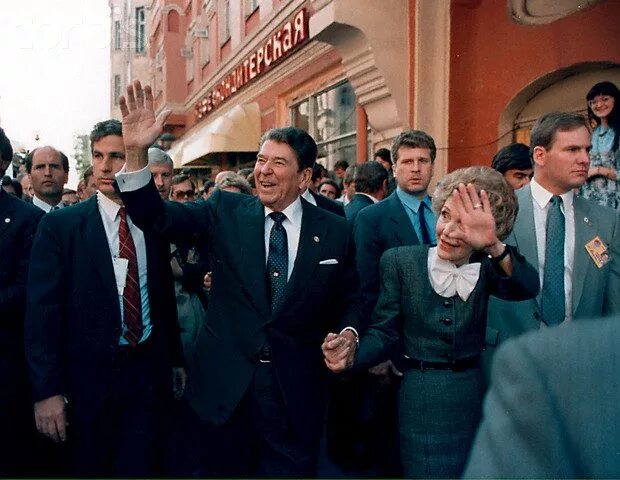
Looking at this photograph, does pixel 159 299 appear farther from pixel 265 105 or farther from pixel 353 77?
pixel 265 105

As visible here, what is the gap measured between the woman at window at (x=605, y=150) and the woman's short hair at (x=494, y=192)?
2.32m

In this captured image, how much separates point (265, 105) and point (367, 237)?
10316 mm

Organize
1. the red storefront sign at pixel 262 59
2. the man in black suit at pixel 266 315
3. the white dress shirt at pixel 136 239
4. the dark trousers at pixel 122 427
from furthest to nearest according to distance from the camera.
→ 1. the red storefront sign at pixel 262 59
2. the white dress shirt at pixel 136 239
3. the dark trousers at pixel 122 427
4. the man in black suit at pixel 266 315

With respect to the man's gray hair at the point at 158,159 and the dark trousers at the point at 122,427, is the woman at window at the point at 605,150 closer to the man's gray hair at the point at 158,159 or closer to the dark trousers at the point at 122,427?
the man's gray hair at the point at 158,159

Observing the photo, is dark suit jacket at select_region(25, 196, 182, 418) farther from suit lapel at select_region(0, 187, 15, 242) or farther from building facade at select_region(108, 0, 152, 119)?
building facade at select_region(108, 0, 152, 119)

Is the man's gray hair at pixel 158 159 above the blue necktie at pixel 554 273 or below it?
above

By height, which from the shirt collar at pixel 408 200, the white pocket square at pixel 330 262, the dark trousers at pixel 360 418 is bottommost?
the dark trousers at pixel 360 418

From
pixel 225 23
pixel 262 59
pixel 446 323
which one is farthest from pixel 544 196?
pixel 225 23

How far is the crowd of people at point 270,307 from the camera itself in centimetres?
244

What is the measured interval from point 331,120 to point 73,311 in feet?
27.1

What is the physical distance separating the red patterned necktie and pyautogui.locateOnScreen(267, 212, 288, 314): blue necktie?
61 centimetres

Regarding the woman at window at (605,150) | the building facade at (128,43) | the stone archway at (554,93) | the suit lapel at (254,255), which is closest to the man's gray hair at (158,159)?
the suit lapel at (254,255)

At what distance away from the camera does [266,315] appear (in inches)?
103

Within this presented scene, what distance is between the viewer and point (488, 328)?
278cm
